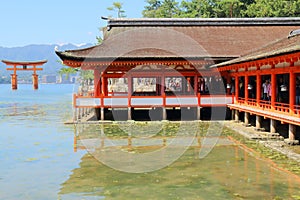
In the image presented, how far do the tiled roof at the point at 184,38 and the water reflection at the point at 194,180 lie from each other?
9.19 m

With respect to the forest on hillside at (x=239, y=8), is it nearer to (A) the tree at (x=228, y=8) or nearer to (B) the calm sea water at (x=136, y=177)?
(A) the tree at (x=228, y=8)

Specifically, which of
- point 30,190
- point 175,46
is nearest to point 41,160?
point 30,190

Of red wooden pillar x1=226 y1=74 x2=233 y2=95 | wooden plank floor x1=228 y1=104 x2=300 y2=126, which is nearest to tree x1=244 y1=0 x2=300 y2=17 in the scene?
red wooden pillar x1=226 y1=74 x2=233 y2=95

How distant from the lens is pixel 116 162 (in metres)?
12.2

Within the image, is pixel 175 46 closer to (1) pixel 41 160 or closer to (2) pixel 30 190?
(1) pixel 41 160

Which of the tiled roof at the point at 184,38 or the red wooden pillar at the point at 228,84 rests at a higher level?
the tiled roof at the point at 184,38

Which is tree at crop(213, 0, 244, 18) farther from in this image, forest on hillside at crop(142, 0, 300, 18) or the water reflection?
the water reflection

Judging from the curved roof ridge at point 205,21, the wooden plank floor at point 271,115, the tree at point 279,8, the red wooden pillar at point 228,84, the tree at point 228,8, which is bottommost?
the wooden plank floor at point 271,115

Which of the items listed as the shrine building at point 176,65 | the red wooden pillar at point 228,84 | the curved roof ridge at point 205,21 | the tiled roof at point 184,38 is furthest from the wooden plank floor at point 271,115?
the curved roof ridge at point 205,21

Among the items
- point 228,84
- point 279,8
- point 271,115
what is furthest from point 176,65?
point 279,8

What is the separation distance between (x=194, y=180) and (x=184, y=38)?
53.9ft

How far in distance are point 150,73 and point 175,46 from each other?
230 cm

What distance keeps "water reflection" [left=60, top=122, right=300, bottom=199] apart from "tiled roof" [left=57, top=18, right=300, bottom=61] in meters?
9.19

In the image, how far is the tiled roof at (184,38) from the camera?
22141 mm
